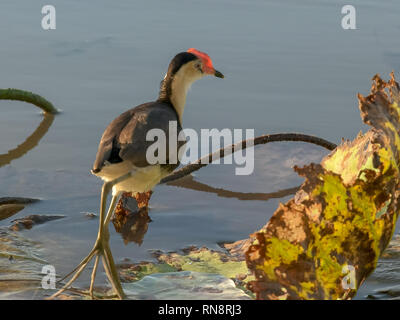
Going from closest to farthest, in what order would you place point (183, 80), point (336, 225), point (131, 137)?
point (336, 225)
point (131, 137)
point (183, 80)

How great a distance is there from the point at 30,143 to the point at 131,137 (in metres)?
2.66

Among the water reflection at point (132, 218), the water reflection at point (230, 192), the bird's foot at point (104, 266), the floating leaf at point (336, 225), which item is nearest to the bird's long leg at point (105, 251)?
→ the bird's foot at point (104, 266)

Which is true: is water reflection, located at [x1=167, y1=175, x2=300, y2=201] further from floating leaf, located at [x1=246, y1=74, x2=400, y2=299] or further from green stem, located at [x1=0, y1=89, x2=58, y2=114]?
floating leaf, located at [x1=246, y1=74, x2=400, y2=299]

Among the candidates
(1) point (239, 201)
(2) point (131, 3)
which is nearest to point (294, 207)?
(1) point (239, 201)

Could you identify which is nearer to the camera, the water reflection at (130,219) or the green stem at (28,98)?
the water reflection at (130,219)

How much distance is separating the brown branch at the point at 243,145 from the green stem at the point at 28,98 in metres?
1.64

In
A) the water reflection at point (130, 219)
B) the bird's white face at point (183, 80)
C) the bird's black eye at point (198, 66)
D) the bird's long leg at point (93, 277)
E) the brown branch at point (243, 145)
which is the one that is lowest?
the bird's long leg at point (93, 277)

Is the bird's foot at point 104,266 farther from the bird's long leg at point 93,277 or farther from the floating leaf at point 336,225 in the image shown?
the floating leaf at point 336,225

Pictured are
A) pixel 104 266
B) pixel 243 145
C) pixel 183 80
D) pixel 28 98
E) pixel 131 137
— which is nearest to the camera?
pixel 131 137

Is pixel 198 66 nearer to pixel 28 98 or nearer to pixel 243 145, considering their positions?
pixel 243 145

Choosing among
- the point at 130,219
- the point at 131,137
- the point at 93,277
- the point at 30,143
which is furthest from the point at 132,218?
the point at 30,143

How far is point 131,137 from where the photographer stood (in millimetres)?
4121

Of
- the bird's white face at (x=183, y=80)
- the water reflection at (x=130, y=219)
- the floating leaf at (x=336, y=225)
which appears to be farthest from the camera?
the water reflection at (x=130, y=219)

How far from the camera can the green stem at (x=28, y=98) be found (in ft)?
21.1
